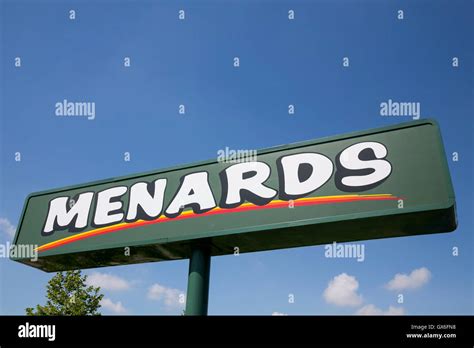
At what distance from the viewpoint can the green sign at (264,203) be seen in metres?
5.31

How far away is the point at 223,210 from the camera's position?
630 cm

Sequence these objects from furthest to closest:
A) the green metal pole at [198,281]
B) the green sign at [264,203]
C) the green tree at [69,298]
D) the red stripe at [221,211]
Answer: the green tree at [69,298], the green metal pole at [198,281], the red stripe at [221,211], the green sign at [264,203]

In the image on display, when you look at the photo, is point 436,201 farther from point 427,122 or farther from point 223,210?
point 223,210

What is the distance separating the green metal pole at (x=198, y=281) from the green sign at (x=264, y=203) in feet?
0.68

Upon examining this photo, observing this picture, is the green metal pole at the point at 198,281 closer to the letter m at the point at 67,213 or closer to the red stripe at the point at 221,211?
the red stripe at the point at 221,211

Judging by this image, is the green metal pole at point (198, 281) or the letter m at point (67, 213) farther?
the letter m at point (67, 213)

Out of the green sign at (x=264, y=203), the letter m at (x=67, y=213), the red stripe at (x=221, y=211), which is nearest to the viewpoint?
the green sign at (x=264, y=203)

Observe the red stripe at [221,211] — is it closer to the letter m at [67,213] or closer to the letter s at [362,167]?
the letter s at [362,167]

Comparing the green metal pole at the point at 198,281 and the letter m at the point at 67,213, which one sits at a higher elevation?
the letter m at the point at 67,213

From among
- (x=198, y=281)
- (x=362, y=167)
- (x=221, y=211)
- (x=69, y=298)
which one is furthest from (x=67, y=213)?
(x=69, y=298)

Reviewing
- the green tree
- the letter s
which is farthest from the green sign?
the green tree

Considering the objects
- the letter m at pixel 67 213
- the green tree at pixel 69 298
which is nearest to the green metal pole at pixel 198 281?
the letter m at pixel 67 213
